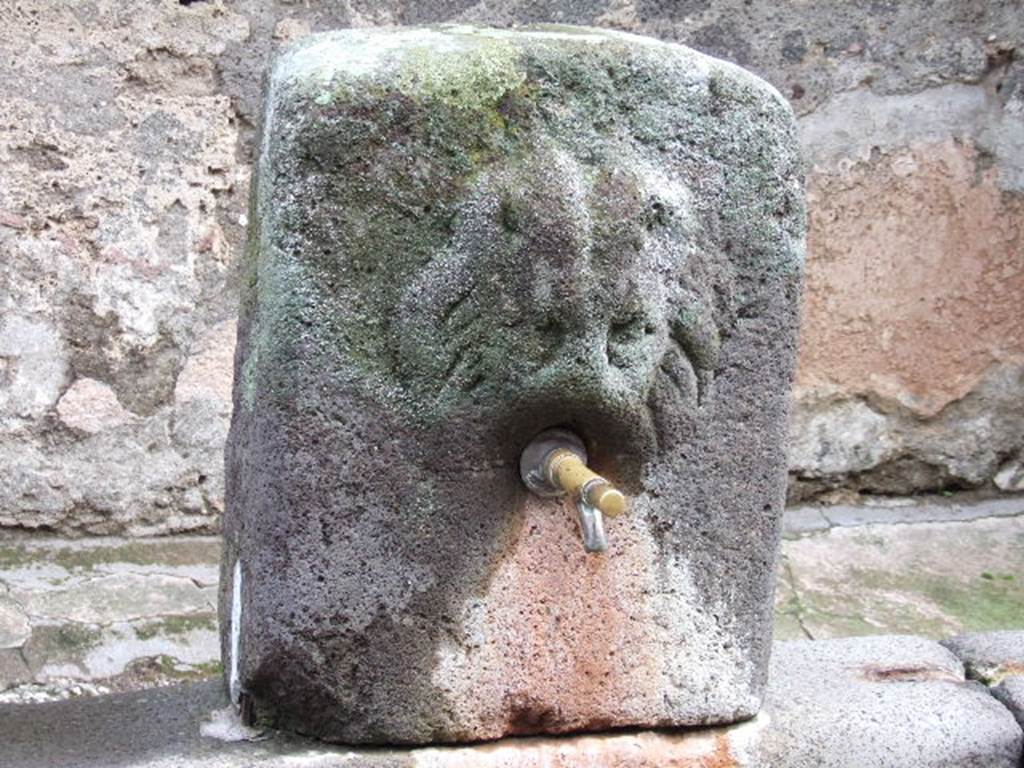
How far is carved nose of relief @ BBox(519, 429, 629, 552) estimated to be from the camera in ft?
4.12

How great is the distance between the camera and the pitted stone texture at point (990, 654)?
67.0 inches

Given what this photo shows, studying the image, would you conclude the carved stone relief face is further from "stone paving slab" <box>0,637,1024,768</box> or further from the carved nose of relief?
"stone paving slab" <box>0,637,1024,768</box>

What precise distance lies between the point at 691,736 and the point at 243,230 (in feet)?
5.60

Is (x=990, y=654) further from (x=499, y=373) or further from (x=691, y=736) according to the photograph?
(x=499, y=373)

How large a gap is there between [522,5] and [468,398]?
1.93 m

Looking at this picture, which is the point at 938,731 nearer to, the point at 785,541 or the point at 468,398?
the point at 468,398

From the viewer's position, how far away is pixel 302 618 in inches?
51.6

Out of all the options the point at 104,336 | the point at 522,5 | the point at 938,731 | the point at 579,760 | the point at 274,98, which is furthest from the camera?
the point at 522,5

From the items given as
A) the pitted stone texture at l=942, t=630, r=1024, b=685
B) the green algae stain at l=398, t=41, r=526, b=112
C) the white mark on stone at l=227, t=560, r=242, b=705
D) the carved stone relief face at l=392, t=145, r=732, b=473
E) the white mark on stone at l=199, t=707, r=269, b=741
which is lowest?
the pitted stone texture at l=942, t=630, r=1024, b=685

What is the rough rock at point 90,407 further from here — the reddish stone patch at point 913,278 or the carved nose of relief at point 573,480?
the carved nose of relief at point 573,480

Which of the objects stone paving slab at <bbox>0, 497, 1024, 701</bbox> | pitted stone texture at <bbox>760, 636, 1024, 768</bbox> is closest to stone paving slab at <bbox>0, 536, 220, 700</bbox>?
stone paving slab at <bbox>0, 497, 1024, 701</bbox>

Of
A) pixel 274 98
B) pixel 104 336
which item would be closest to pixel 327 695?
pixel 274 98

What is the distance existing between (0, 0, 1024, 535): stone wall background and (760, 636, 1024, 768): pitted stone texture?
4.99 ft

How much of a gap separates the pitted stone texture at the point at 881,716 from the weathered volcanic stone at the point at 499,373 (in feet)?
0.32
